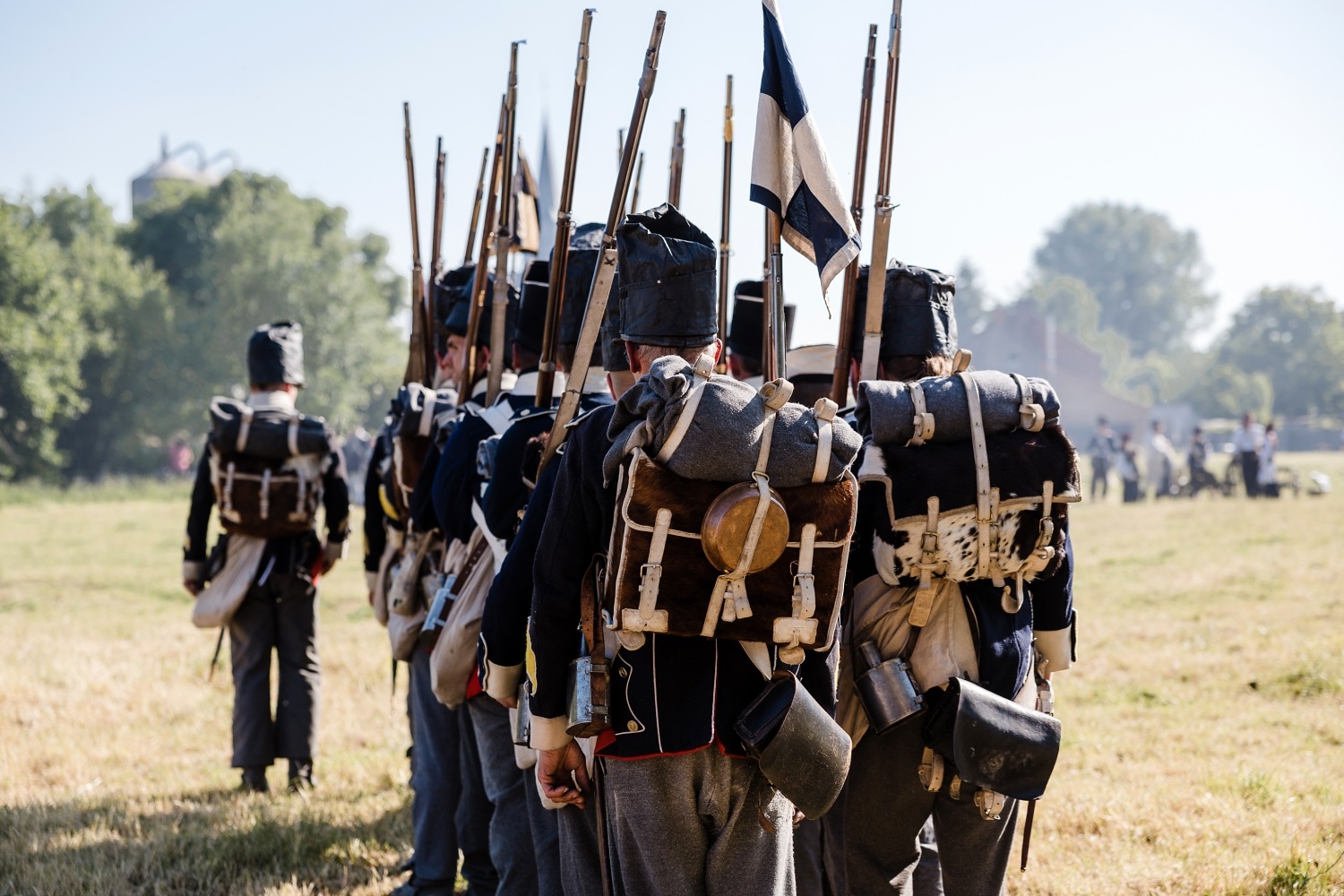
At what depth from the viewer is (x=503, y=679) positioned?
302cm

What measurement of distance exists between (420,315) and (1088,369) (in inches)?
3087

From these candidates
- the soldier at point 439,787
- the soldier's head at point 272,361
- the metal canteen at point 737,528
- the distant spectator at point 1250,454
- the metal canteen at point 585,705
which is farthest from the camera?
the distant spectator at point 1250,454

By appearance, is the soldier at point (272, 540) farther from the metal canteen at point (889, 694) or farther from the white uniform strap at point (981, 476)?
the white uniform strap at point (981, 476)

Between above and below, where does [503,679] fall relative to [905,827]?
above

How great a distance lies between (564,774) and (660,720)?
37cm

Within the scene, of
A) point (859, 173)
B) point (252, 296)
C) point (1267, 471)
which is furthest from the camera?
point (252, 296)

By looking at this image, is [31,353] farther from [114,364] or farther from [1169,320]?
[1169,320]

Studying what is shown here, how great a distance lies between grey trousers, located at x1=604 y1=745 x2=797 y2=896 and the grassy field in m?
2.25

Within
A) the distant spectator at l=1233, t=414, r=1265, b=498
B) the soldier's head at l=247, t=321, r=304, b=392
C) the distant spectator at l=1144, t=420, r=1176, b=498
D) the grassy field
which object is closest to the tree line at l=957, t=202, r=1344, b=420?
the distant spectator at l=1144, t=420, r=1176, b=498

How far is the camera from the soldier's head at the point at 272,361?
6.28 m

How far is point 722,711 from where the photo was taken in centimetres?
275

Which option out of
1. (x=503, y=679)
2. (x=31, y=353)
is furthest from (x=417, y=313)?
(x=31, y=353)

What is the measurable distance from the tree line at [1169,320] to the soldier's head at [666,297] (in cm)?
7720

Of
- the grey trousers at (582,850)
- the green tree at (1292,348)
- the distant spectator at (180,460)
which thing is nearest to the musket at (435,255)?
the grey trousers at (582,850)
